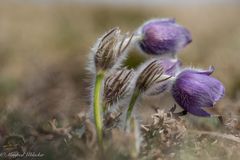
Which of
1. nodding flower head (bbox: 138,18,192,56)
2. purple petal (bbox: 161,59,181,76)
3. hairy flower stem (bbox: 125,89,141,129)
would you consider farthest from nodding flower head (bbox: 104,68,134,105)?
nodding flower head (bbox: 138,18,192,56)

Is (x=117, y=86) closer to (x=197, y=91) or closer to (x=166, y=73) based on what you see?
(x=166, y=73)

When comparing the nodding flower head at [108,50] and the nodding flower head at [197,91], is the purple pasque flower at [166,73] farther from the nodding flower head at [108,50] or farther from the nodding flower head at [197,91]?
the nodding flower head at [108,50]

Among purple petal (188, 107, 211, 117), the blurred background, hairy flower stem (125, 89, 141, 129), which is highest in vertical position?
hairy flower stem (125, 89, 141, 129)

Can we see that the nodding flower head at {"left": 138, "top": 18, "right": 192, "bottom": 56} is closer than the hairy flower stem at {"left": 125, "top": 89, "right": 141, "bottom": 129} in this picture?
No

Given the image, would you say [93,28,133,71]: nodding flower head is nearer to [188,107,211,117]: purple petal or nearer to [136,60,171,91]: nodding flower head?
[136,60,171,91]: nodding flower head

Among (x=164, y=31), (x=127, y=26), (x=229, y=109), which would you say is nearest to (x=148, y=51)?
(x=164, y=31)

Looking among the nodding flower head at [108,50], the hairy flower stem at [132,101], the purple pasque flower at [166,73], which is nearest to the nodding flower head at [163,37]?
the purple pasque flower at [166,73]

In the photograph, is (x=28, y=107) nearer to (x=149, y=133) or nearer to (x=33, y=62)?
(x=149, y=133)
